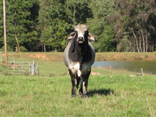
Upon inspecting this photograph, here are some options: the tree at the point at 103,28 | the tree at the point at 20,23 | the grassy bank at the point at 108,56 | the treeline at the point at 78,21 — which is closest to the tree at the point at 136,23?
the treeline at the point at 78,21

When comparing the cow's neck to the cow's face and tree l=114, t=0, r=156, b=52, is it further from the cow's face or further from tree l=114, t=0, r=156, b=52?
tree l=114, t=0, r=156, b=52

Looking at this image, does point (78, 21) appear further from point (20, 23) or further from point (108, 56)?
point (108, 56)

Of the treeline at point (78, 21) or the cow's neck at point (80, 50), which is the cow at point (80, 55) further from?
the treeline at point (78, 21)

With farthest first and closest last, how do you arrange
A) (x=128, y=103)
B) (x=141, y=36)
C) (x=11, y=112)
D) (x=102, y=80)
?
(x=141, y=36), (x=102, y=80), (x=128, y=103), (x=11, y=112)

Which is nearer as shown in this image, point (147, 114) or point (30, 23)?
point (147, 114)

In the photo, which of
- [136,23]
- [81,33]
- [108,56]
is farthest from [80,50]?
[136,23]

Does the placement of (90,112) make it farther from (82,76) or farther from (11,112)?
(82,76)

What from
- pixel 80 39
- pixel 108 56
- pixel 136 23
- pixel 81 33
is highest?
pixel 136 23

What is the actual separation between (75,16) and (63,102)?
2733 inches

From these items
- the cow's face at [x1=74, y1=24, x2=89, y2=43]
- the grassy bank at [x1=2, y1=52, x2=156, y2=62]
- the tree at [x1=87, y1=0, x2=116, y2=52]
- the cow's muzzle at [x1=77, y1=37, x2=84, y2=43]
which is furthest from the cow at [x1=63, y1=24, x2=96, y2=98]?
the tree at [x1=87, y1=0, x2=116, y2=52]

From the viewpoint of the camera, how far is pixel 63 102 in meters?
9.27

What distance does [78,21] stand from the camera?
260 ft

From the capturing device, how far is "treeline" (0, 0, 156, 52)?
6912 cm

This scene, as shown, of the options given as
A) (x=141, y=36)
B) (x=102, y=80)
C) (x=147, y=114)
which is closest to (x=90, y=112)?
(x=147, y=114)
